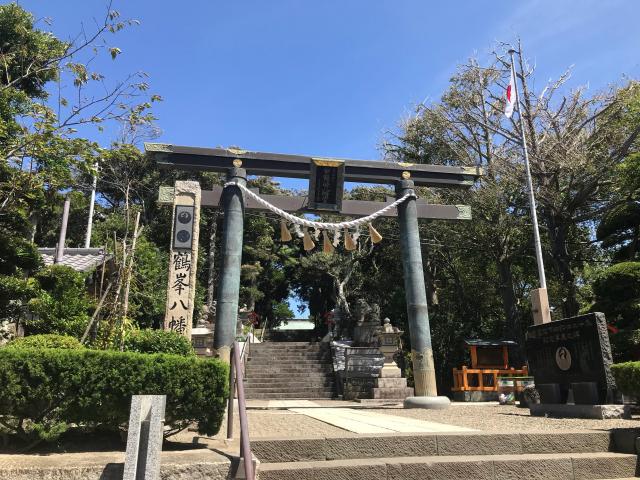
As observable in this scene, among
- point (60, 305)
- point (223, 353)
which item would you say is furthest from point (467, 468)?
point (60, 305)

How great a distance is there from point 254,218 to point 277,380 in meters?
15.0

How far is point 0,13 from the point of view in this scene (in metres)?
10.8

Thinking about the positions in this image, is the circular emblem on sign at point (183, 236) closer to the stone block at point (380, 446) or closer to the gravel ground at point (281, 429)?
the gravel ground at point (281, 429)

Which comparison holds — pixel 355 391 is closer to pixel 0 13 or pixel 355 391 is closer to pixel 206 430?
pixel 206 430

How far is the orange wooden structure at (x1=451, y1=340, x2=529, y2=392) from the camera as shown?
52.3 feet

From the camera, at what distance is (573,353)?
8.07 metres

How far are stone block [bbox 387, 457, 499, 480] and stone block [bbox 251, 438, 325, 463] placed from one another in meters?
0.66

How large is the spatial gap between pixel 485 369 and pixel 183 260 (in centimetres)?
1240

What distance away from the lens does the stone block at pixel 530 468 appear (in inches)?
165

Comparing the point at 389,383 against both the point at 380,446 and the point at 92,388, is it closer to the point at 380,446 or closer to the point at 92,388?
the point at 380,446

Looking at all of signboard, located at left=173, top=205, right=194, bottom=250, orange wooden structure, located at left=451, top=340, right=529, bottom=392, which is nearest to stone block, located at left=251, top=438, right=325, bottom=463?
signboard, located at left=173, top=205, right=194, bottom=250

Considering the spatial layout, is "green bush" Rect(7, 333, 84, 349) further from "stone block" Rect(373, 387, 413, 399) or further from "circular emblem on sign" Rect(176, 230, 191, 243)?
"stone block" Rect(373, 387, 413, 399)

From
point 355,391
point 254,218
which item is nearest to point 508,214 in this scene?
point 355,391

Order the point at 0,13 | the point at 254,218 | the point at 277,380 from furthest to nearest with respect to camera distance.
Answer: the point at 254,218, the point at 277,380, the point at 0,13
